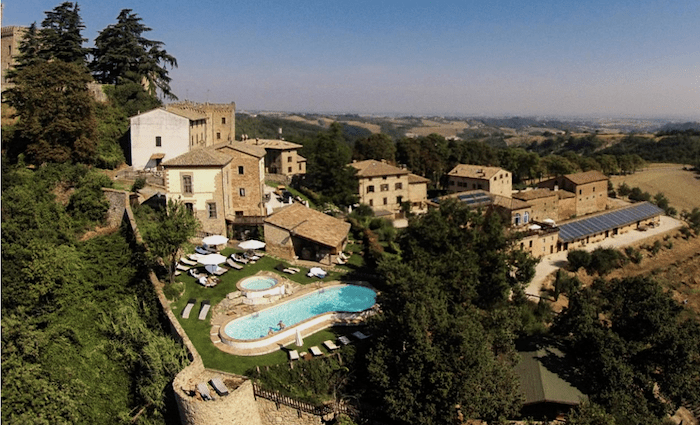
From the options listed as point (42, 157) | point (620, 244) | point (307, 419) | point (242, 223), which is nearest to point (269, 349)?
point (307, 419)

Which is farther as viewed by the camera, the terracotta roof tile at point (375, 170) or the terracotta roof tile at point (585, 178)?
the terracotta roof tile at point (585, 178)

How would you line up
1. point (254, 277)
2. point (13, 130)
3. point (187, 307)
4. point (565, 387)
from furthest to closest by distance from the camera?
point (13, 130), point (254, 277), point (187, 307), point (565, 387)

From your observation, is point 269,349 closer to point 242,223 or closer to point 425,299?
point 425,299

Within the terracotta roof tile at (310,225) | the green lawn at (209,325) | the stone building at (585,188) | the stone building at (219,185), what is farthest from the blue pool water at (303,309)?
the stone building at (585,188)

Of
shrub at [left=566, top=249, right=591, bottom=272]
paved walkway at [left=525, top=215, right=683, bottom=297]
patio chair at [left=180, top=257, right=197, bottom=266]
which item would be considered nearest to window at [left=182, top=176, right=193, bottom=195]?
patio chair at [left=180, top=257, right=197, bottom=266]

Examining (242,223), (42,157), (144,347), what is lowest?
(144,347)

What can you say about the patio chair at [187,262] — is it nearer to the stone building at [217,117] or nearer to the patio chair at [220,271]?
the patio chair at [220,271]
